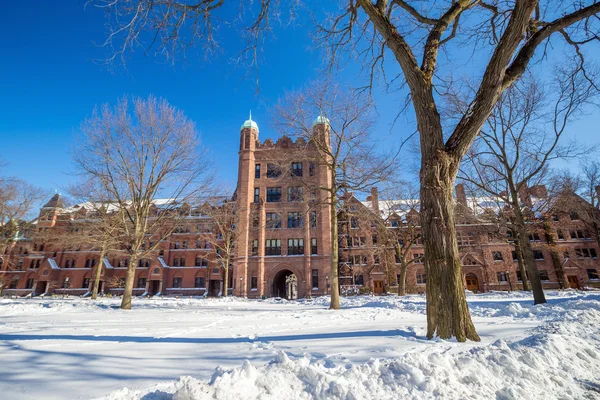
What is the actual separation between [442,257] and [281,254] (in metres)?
29.2

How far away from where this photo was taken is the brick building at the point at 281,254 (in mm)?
32125

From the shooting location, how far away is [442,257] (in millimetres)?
4652

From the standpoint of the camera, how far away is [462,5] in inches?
219

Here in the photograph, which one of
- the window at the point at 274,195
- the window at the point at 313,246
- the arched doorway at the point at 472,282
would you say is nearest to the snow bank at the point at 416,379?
the window at the point at 313,246

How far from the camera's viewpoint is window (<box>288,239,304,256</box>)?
108 ft

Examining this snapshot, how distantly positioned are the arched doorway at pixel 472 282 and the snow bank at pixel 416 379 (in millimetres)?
40094

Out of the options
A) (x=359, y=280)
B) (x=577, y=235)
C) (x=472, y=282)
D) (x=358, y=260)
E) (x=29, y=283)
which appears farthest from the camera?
(x=29, y=283)

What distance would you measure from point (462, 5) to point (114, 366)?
804 cm

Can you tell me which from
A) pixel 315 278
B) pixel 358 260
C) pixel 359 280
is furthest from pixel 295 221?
pixel 359 280

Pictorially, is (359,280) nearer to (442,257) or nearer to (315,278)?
(315,278)

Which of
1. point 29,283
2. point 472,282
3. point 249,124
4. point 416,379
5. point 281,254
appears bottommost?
point 472,282

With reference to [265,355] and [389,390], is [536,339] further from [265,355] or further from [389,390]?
[265,355]

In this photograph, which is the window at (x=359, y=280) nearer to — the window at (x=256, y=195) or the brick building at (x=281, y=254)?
the brick building at (x=281, y=254)

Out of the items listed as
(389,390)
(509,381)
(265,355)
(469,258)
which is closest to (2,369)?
(265,355)
